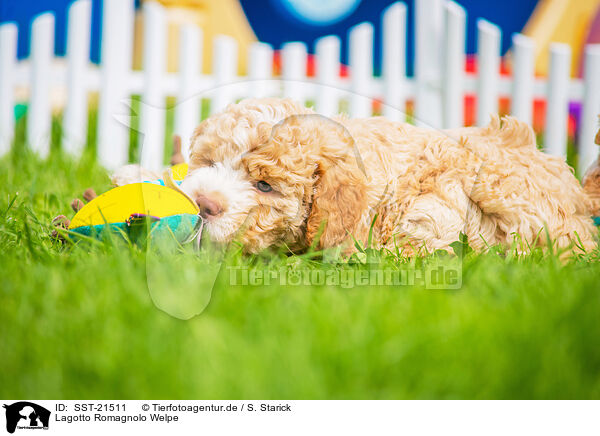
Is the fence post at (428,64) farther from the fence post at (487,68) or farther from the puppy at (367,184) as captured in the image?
the puppy at (367,184)

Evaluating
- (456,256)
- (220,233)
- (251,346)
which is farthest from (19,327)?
(456,256)

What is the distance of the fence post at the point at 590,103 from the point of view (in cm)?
557

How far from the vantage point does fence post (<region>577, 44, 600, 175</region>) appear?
557cm

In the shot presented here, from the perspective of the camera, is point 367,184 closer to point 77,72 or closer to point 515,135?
point 515,135

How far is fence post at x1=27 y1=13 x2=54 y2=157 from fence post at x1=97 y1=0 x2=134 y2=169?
546 mm

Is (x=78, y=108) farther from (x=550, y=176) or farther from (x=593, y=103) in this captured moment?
(x=593, y=103)

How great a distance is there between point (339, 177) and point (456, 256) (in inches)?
25.7

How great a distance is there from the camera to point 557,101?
5703mm

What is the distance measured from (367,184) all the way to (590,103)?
4.22m

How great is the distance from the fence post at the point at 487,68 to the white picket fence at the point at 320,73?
0.01 m

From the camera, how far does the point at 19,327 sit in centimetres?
166

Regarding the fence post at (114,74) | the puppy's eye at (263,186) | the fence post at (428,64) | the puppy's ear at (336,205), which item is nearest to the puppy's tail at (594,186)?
the puppy's ear at (336,205)
